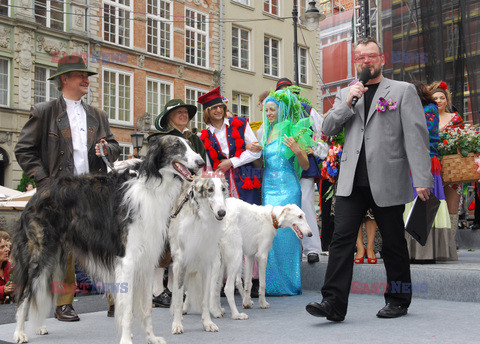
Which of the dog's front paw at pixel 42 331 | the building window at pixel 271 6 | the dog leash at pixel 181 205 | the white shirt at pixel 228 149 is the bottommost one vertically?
the dog's front paw at pixel 42 331

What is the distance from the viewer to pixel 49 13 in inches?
892

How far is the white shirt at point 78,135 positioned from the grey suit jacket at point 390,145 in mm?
2342

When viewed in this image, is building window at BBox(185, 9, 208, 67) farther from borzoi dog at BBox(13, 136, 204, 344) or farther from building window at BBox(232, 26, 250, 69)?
borzoi dog at BBox(13, 136, 204, 344)

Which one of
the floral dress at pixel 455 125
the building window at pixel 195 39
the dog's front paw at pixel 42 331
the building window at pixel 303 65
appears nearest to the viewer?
the dog's front paw at pixel 42 331

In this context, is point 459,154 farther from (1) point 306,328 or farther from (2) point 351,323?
(1) point 306,328

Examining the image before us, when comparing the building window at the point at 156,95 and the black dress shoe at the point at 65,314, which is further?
the building window at the point at 156,95

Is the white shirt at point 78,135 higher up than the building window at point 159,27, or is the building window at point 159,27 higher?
the building window at point 159,27

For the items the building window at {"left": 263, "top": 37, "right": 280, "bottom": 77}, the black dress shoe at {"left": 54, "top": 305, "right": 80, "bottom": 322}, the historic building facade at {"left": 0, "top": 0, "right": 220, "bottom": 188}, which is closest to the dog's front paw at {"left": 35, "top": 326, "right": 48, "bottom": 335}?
the black dress shoe at {"left": 54, "top": 305, "right": 80, "bottom": 322}

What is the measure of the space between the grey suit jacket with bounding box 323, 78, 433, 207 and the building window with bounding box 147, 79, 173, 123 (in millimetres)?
22015

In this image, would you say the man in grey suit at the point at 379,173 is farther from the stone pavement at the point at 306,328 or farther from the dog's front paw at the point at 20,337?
the dog's front paw at the point at 20,337

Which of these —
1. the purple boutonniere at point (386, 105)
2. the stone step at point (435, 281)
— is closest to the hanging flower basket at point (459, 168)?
the stone step at point (435, 281)

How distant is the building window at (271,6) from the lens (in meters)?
31.9

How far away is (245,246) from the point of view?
5762 mm

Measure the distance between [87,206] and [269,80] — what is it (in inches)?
1099
